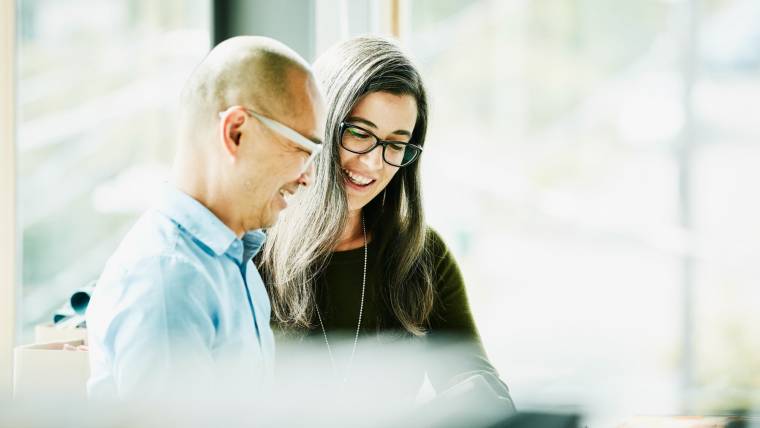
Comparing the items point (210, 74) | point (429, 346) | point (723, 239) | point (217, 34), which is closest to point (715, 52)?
point (723, 239)

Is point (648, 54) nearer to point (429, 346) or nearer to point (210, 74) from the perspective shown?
point (429, 346)

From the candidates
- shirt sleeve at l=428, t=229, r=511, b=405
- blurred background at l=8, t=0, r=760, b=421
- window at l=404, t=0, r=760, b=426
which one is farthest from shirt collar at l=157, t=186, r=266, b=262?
window at l=404, t=0, r=760, b=426

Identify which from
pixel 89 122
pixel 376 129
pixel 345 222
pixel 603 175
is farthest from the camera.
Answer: pixel 603 175

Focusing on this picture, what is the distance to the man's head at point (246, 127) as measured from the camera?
0.98 m

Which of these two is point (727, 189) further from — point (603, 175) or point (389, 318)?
point (389, 318)

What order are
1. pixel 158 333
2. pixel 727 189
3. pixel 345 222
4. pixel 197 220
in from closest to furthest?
pixel 158 333 → pixel 197 220 → pixel 345 222 → pixel 727 189

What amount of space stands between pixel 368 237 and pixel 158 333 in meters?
1.01

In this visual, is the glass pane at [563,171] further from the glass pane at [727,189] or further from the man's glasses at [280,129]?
the man's glasses at [280,129]

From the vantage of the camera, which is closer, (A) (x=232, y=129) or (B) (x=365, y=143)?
(A) (x=232, y=129)

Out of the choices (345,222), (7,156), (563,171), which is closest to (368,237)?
(345,222)

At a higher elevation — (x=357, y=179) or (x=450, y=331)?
(x=357, y=179)

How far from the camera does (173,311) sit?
0.90 m

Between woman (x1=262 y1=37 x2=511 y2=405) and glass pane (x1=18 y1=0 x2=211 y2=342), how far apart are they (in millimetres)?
778

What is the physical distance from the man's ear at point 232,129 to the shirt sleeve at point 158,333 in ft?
0.50
